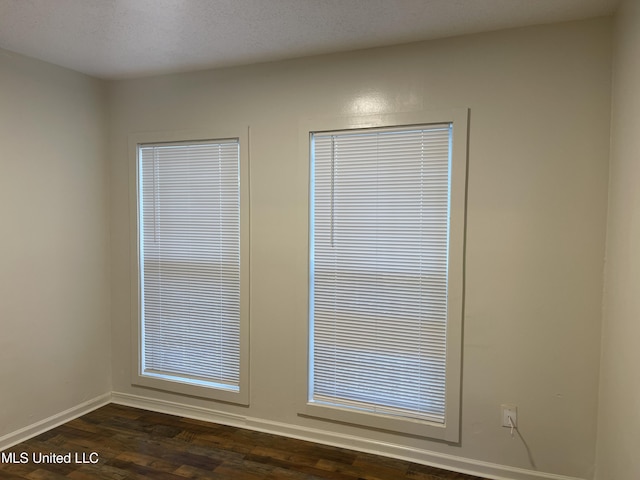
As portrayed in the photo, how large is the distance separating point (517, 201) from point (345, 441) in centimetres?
175

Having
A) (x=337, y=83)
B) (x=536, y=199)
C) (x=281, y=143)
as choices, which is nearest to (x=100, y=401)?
(x=281, y=143)

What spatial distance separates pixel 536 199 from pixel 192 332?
240 cm

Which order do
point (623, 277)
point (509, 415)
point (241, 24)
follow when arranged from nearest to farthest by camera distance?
point (623, 277), point (241, 24), point (509, 415)

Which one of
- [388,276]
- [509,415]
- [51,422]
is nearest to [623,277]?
[509,415]

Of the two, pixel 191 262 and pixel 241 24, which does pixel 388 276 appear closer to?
pixel 191 262

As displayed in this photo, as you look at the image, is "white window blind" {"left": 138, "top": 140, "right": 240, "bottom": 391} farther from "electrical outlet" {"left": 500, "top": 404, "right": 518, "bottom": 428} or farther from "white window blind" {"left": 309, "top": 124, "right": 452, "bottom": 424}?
"electrical outlet" {"left": 500, "top": 404, "right": 518, "bottom": 428}

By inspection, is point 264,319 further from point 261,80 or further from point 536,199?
point 536,199

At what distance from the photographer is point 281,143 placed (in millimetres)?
2852

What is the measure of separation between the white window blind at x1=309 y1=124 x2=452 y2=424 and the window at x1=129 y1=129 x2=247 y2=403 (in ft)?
1.96

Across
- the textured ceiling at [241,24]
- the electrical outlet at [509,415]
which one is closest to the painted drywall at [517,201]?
the electrical outlet at [509,415]

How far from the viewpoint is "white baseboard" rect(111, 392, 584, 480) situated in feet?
8.00

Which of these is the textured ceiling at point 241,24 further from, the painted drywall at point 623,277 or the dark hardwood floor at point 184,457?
the dark hardwood floor at point 184,457

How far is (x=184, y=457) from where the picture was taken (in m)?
2.64

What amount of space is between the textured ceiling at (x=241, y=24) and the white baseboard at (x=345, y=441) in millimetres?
2349
